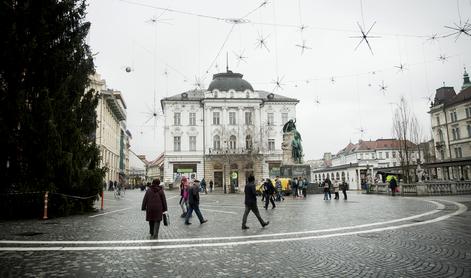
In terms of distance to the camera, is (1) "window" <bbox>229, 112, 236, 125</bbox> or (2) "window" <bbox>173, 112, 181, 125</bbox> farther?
(1) "window" <bbox>229, 112, 236, 125</bbox>

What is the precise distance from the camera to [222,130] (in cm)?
5509

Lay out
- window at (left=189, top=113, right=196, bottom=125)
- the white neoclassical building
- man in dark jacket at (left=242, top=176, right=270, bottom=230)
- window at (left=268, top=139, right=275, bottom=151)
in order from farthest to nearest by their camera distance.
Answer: window at (left=268, top=139, right=275, bottom=151) < window at (left=189, top=113, right=196, bottom=125) < the white neoclassical building < man in dark jacket at (left=242, top=176, right=270, bottom=230)

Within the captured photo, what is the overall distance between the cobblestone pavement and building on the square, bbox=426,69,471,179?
54874 mm

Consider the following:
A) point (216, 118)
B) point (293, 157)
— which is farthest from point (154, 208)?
point (216, 118)

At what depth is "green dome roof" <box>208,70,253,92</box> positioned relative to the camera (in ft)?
193

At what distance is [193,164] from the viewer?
182 feet

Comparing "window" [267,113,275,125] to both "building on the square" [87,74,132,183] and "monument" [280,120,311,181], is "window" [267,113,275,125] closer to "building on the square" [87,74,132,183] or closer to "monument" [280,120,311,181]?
"monument" [280,120,311,181]

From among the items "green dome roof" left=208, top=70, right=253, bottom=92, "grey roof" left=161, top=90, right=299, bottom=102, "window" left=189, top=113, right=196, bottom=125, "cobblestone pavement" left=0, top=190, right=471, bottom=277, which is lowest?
"cobblestone pavement" left=0, top=190, right=471, bottom=277

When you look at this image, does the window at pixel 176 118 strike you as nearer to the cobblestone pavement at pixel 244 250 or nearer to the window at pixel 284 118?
the window at pixel 284 118

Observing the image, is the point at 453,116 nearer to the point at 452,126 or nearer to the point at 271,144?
the point at 452,126

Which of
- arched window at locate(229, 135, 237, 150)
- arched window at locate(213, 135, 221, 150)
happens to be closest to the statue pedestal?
arched window at locate(229, 135, 237, 150)

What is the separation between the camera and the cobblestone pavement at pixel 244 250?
5793mm

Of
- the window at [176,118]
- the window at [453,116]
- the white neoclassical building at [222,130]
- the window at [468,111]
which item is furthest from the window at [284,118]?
the window at [468,111]

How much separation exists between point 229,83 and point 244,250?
53.4 metres
